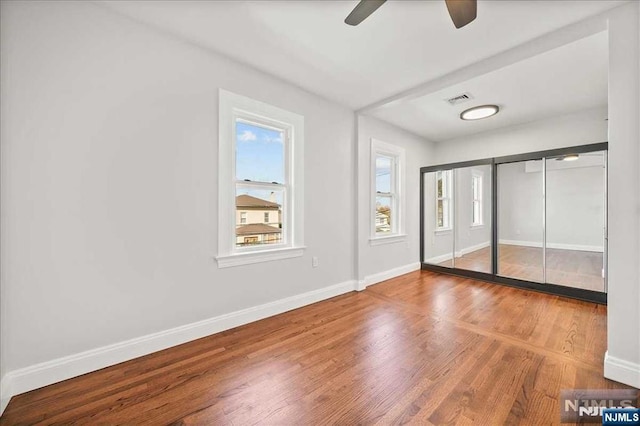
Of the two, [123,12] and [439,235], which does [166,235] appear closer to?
[123,12]

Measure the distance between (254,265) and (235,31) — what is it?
2.14 meters

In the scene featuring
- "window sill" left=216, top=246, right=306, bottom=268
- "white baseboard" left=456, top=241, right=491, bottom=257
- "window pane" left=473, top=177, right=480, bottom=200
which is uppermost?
"window pane" left=473, top=177, right=480, bottom=200

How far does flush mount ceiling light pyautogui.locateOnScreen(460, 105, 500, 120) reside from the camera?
11.5 ft

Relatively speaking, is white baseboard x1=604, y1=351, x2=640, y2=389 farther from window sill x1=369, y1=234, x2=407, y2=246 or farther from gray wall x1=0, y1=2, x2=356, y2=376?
gray wall x1=0, y1=2, x2=356, y2=376

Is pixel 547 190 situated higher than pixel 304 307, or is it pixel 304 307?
pixel 547 190

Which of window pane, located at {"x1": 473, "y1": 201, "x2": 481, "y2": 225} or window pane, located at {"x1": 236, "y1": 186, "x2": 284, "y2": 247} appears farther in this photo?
window pane, located at {"x1": 473, "y1": 201, "x2": 481, "y2": 225}

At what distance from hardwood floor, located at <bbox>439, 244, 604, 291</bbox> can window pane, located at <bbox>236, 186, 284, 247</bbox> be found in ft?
10.8

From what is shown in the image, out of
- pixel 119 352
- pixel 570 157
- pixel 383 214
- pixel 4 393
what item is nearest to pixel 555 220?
pixel 570 157

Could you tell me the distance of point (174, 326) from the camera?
221 cm

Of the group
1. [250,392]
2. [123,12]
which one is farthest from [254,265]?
[123,12]

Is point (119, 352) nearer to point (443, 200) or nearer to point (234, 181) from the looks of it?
point (234, 181)

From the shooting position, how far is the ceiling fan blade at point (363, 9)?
1479 millimetres

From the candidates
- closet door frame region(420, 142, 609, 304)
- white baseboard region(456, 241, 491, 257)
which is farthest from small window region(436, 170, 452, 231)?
white baseboard region(456, 241, 491, 257)

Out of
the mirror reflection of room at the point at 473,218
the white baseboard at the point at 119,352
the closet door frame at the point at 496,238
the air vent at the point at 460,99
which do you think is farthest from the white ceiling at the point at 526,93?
the white baseboard at the point at 119,352
